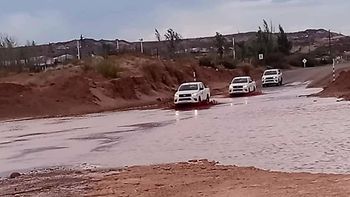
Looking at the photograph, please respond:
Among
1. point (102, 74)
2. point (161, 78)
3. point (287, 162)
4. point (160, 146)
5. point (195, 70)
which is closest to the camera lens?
point (287, 162)

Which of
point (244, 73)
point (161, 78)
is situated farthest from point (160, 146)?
point (244, 73)

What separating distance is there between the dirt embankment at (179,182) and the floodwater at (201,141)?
1416mm

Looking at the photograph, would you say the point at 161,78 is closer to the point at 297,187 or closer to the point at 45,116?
the point at 45,116

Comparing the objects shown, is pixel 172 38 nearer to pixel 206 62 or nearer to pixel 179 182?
pixel 206 62

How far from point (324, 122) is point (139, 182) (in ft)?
47.7

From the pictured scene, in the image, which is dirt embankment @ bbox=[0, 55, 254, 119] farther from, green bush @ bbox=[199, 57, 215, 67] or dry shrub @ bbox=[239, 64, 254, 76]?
dry shrub @ bbox=[239, 64, 254, 76]

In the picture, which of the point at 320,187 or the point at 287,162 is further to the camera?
the point at 287,162

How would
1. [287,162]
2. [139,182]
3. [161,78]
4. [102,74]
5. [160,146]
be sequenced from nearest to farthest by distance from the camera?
[139,182] < [287,162] < [160,146] < [102,74] < [161,78]

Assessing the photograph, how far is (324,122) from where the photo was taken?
2912 centimetres

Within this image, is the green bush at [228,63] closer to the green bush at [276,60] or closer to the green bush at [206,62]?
the green bush at [206,62]

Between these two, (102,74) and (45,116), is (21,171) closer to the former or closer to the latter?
(45,116)

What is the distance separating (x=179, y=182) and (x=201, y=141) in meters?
9.63

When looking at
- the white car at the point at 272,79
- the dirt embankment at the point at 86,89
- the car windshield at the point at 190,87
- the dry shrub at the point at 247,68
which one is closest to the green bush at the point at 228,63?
the dry shrub at the point at 247,68

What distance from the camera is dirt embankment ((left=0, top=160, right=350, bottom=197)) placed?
43.9 ft
